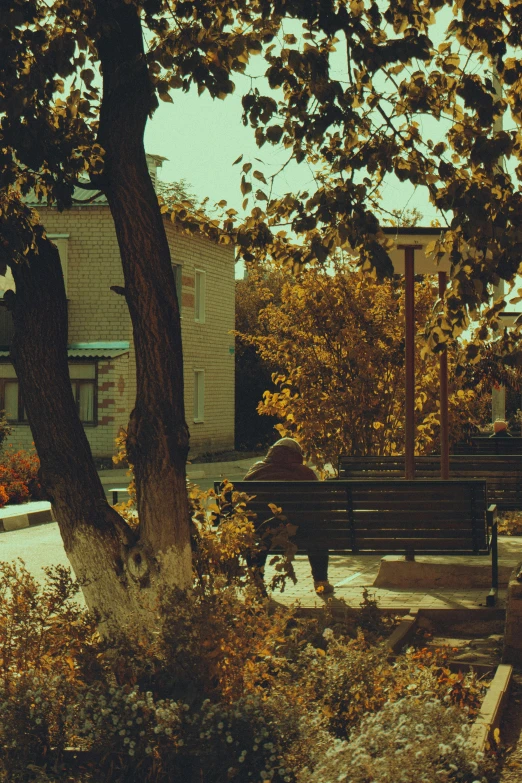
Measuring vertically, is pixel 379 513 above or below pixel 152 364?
below

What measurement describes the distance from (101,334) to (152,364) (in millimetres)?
26337

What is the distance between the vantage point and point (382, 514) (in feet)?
29.3

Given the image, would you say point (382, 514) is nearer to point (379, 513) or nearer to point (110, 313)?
point (379, 513)

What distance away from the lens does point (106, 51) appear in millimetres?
6445

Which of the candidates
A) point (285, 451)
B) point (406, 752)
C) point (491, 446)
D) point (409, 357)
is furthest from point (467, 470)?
point (406, 752)

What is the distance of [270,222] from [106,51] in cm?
210

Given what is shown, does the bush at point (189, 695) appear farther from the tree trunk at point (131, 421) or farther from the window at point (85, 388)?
the window at point (85, 388)

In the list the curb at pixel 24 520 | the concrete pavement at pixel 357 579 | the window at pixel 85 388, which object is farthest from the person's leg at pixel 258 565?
the window at pixel 85 388

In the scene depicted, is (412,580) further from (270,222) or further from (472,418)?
(472,418)

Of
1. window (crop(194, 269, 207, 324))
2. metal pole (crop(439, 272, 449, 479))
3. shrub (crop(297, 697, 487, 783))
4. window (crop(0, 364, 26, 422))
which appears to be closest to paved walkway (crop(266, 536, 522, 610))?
metal pole (crop(439, 272, 449, 479))

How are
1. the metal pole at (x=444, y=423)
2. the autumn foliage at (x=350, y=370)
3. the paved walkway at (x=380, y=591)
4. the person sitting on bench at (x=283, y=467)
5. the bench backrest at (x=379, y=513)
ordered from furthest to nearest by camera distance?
the autumn foliage at (x=350, y=370) → the metal pole at (x=444, y=423) → the person sitting on bench at (x=283, y=467) → the bench backrest at (x=379, y=513) → the paved walkway at (x=380, y=591)

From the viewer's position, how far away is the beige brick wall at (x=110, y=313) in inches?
1206

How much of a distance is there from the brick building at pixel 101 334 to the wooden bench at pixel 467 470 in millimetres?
17511

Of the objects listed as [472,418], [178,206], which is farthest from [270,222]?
[472,418]
